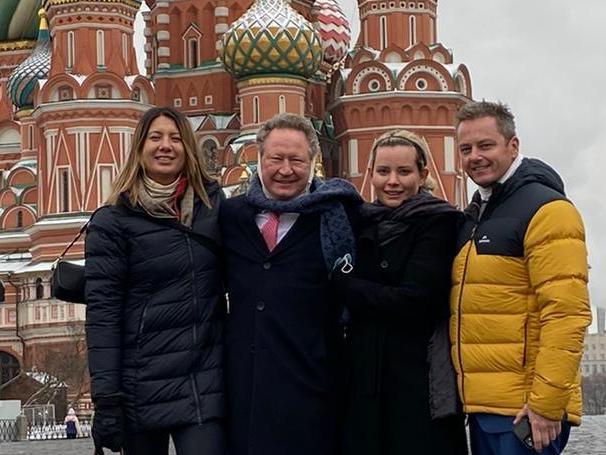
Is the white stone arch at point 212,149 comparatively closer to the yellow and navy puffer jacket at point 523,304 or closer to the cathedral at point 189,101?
the cathedral at point 189,101

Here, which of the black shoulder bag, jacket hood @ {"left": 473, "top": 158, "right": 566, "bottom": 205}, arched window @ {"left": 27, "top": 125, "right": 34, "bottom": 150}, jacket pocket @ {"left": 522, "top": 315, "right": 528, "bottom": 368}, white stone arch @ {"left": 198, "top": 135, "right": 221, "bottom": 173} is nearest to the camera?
jacket pocket @ {"left": 522, "top": 315, "right": 528, "bottom": 368}

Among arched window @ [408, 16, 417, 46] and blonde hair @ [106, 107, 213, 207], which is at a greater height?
arched window @ [408, 16, 417, 46]

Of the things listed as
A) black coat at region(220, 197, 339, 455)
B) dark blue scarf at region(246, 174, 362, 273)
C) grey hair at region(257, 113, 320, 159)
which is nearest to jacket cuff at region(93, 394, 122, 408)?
black coat at region(220, 197, 339, 455)

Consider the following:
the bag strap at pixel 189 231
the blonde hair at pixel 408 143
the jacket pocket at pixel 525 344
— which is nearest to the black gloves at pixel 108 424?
the bag strap at pixel 189 231

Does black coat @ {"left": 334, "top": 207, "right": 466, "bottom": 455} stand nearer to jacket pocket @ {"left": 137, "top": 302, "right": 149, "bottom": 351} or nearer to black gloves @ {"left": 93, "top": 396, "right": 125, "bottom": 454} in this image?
jacket pocket @ {"left": 137, "top": 302, "right": 149, "bottom": 351}

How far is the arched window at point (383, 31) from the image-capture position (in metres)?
46.1

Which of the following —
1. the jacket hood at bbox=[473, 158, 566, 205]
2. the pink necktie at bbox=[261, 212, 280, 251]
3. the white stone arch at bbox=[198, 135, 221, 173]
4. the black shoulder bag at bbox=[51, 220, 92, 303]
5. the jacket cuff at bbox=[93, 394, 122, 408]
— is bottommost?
the jacket cuff at bbox=[93, 394, 122, 408]

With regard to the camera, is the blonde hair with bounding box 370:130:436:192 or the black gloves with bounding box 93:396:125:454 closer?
the black gloves with bounding box 93:396:125:454

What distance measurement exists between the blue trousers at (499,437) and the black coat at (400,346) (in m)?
0.14

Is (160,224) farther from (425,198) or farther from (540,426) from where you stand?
(540,426)

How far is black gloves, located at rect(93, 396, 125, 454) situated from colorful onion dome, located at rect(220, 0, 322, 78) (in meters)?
36.9

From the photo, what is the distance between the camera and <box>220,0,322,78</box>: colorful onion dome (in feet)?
141

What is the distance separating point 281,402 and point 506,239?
113 cm

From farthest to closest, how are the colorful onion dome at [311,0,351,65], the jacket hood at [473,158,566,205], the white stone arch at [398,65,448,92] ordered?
the colorful onion dome at [311,0,351,65]
the white stone arch at [398,65,448,92]
the jacket hood at [473,158,566,205]
